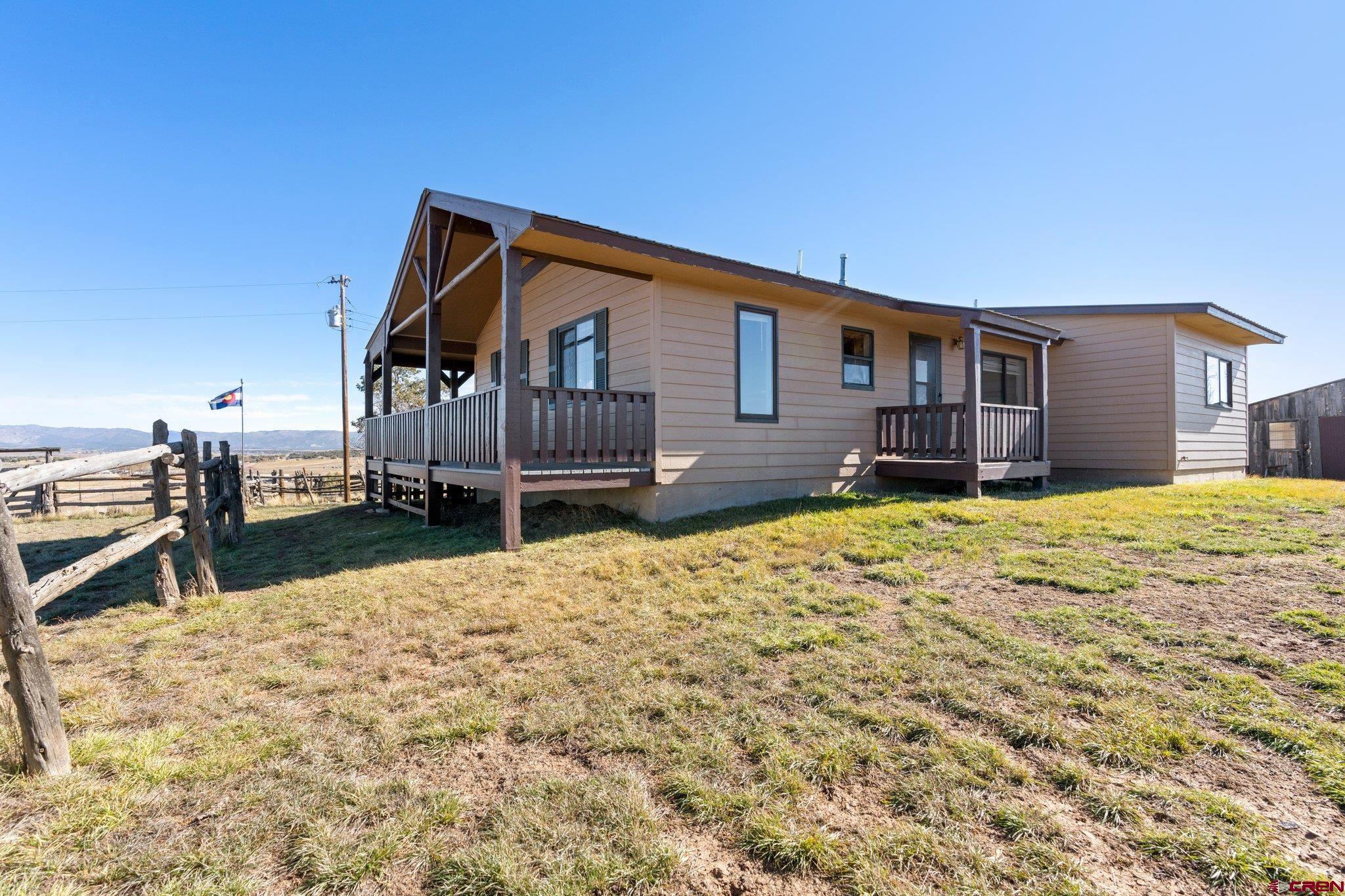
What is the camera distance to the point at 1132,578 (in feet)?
15.5

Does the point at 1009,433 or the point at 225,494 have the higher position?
the point at 1009,433

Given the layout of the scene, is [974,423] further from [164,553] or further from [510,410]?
[164,553]

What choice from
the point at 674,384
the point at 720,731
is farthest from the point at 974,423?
the point at 720,731

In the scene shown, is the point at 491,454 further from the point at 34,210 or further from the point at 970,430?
the point at 34,210

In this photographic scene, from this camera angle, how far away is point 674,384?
26.7 feet

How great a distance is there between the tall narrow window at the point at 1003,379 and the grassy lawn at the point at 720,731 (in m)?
7.25

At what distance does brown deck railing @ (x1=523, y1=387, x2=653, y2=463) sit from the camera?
7055 mm

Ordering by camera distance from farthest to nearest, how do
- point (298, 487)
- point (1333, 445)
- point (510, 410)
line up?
1. point (298, 487)
2. point (1333, 445)
3. point (510, 410)

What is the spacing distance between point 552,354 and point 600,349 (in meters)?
1.97

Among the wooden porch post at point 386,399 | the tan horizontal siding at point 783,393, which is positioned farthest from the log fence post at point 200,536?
the wooden porch post at point 386,399

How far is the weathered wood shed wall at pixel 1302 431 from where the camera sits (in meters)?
16.8

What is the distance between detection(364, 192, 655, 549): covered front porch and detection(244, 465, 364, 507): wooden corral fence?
9.27 metres

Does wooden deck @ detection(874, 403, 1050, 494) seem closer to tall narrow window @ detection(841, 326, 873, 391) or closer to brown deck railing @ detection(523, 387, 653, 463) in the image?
tall narrow window @ detection(841, 326, 873, 391)

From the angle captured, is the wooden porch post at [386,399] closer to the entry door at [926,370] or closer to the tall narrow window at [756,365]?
the tall narrow window at [756,365]
